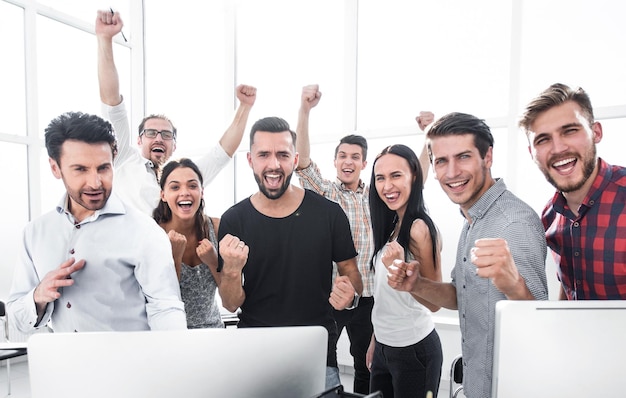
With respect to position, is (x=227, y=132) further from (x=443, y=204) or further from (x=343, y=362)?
(x=343, y=362)

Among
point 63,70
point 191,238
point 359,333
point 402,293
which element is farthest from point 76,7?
point 402,293

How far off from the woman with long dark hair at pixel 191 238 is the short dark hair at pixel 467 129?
95cm

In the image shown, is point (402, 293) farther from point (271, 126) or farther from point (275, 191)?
point (271, 126)

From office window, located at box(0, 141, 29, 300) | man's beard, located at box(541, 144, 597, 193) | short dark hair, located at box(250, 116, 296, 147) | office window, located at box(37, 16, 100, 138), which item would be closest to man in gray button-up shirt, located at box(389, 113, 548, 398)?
man's beard, located at box(541, 144, 597, 193)

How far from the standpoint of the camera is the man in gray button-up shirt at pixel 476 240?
3.48 feet

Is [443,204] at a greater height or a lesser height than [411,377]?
greater

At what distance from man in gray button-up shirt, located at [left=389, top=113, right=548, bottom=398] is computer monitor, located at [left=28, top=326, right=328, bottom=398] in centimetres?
65

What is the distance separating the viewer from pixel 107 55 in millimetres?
1635

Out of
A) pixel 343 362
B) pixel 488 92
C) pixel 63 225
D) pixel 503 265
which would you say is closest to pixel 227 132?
pixel 63 225

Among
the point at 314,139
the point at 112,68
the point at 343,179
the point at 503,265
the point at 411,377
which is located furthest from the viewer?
the point at 314,139

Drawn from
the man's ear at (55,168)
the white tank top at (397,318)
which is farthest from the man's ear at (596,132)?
the man's ear at (55,168)

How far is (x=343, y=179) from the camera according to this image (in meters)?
2.82

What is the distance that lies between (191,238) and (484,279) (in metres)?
1.19

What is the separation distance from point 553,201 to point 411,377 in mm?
859
